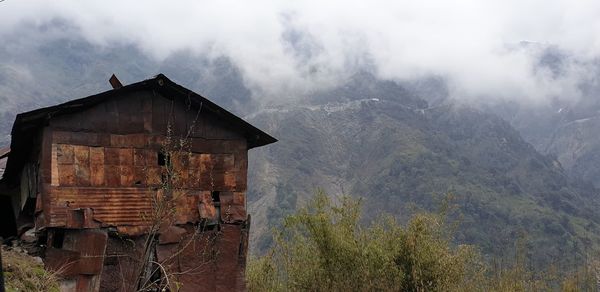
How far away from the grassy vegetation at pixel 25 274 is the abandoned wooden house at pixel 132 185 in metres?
0.63

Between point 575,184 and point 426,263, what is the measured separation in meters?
205

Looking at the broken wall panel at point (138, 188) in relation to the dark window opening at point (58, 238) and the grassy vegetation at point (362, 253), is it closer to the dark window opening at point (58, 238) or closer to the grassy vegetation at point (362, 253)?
the dark window opening at point (58, 238)

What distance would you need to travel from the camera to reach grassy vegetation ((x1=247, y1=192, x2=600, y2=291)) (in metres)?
16.5

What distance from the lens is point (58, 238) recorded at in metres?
13.4

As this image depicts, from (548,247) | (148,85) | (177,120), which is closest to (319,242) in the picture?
(177,120)

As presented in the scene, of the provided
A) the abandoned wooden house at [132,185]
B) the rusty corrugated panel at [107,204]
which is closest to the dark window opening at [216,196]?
the abandoned wooden house at [132,185]

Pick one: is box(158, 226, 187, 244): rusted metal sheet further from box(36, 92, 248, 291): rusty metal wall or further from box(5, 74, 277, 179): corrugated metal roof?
box(5, 74, 277, 179): corrugated metal roof

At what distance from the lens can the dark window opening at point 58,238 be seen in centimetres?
1331

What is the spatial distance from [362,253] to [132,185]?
22.7 ft

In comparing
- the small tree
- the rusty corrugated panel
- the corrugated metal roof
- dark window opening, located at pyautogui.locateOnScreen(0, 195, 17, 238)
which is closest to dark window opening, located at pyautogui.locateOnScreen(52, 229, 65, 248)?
the rusty corrugated panel

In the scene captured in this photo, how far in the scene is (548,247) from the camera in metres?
128

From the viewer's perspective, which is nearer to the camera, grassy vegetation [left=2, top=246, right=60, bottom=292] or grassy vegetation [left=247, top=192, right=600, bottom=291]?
grassy vegetation [left=2, top=246, right=60, bottom=292]

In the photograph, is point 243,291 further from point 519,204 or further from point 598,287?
point 519,204

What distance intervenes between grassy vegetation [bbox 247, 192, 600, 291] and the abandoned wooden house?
2606 mm
